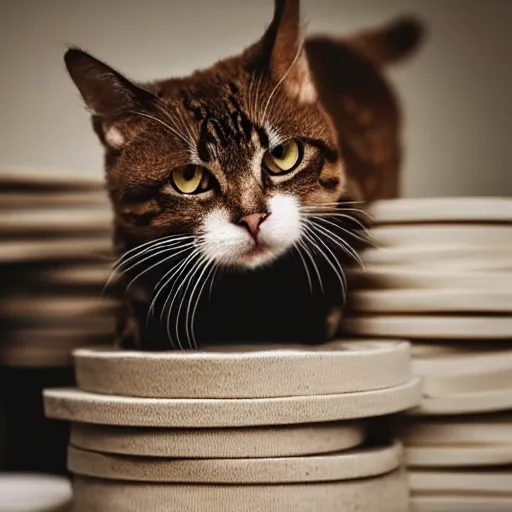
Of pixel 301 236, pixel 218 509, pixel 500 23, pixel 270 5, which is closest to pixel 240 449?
pixel 218 509

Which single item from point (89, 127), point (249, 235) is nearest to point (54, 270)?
point (89, 127)

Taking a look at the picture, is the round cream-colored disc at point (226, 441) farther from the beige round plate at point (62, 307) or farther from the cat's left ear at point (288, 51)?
the cat's left ear at point (288, 51)

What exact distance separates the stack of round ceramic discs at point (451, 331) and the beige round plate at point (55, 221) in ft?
1.16

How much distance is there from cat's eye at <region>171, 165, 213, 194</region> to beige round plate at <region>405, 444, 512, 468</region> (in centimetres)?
39

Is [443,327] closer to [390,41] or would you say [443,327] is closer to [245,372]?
[245,372]

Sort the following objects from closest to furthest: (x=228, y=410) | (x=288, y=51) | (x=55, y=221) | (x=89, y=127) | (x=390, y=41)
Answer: (x=228, y=410), (x=288, y=51), (x=55, y=221), (x=89, y=127), (x=390, y=41)

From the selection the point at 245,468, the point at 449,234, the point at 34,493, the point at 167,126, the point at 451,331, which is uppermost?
the point at 167,126

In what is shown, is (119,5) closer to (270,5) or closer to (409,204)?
(270,5)

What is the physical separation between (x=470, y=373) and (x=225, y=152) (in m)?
Result: 0.38

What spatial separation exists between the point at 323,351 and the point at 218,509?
0.19m

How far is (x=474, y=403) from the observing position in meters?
0.89

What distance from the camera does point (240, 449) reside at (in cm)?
76

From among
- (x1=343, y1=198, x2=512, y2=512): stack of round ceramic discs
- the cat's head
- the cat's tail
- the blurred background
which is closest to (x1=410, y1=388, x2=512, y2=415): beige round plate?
(x1=343, y1=198, x2=512, y2=512): stack of round ceramic discs

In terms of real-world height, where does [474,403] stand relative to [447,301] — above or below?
below
